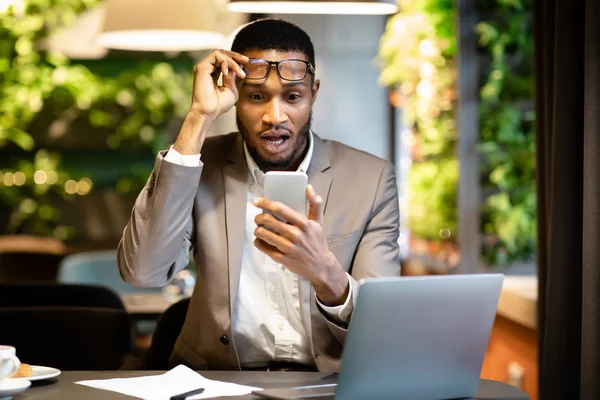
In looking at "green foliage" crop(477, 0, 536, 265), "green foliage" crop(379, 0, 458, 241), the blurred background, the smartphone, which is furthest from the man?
"green foliage" crop(379, 0, 458, 241)

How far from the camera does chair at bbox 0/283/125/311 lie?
333 centimetres

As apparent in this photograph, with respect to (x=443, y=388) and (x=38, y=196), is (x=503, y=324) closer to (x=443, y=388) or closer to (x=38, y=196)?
(x=443, y=388)

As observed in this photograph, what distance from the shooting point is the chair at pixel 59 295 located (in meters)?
3.33

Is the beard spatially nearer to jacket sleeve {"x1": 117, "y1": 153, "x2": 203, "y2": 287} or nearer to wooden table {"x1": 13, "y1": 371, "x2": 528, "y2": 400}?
jacket sleeve {"x1": 117, "y1": 153, "x2": 203, "y2": 287}

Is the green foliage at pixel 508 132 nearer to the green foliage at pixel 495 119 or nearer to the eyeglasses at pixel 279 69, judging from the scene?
the green foliage at pixel 495 119

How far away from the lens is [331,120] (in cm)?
764

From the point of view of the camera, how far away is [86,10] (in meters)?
7.32

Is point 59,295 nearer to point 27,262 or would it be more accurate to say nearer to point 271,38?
point 271,38

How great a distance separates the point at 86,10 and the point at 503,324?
170 inches

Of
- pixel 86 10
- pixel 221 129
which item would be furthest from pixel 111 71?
pixel 221 129

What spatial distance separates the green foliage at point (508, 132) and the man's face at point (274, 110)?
2.40 m

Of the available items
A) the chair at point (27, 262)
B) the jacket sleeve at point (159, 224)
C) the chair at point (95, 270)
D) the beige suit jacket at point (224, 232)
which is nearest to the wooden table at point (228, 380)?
the beige suit jacket at point (224, 232)

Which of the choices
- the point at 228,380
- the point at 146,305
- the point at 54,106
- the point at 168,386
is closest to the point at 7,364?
the point at 168,386

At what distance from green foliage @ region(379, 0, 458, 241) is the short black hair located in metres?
2.82
